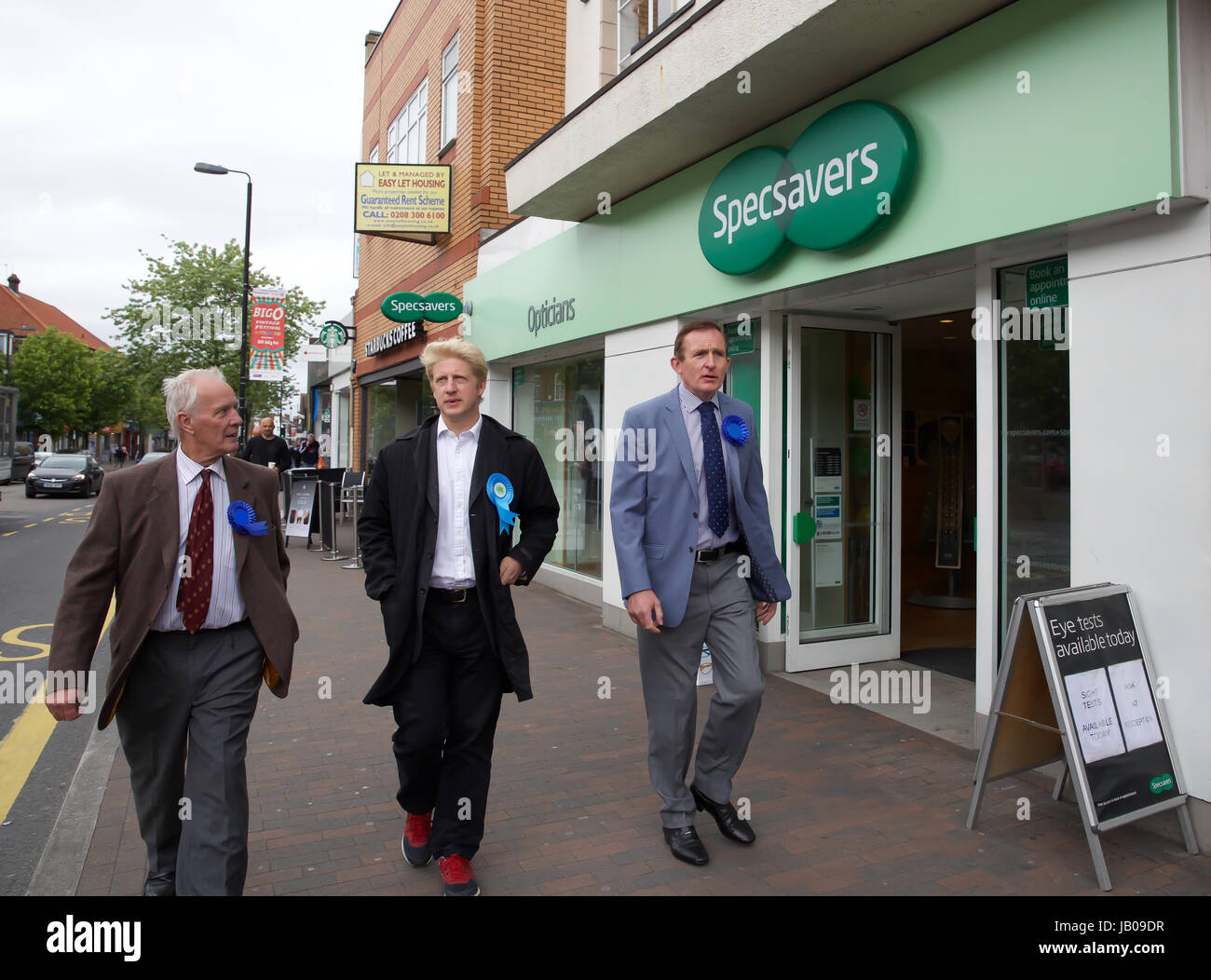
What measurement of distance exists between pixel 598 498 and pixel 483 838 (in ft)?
19.4

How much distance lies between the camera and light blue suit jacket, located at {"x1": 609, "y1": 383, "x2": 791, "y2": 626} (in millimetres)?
3680

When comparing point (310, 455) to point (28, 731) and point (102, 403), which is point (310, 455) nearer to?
point (28, 731)

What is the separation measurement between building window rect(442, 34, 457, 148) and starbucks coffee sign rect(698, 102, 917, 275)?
818 cm

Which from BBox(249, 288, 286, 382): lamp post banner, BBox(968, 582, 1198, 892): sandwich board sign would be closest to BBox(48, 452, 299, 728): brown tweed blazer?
BBox(968, 582, 1198, 892): sandwich board sign

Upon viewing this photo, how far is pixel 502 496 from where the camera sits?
338cm

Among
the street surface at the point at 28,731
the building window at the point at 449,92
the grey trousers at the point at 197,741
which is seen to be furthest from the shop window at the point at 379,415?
the grey trousers at the point at 197,741

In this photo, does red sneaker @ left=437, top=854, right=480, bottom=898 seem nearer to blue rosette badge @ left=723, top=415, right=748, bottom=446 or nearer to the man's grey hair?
the man's grey hair

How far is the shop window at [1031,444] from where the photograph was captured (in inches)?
170

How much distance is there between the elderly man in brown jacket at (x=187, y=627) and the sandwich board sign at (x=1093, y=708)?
287cm

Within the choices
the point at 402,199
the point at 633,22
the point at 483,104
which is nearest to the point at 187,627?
the point at 633,22

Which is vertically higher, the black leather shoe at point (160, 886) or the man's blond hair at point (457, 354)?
the man's blond hair at point (457, 354)

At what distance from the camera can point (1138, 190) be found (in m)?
3.62

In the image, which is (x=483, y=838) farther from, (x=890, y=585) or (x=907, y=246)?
(x=890, y=585)

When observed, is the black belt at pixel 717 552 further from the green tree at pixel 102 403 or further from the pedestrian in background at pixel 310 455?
the green tree at pixel 102 403
